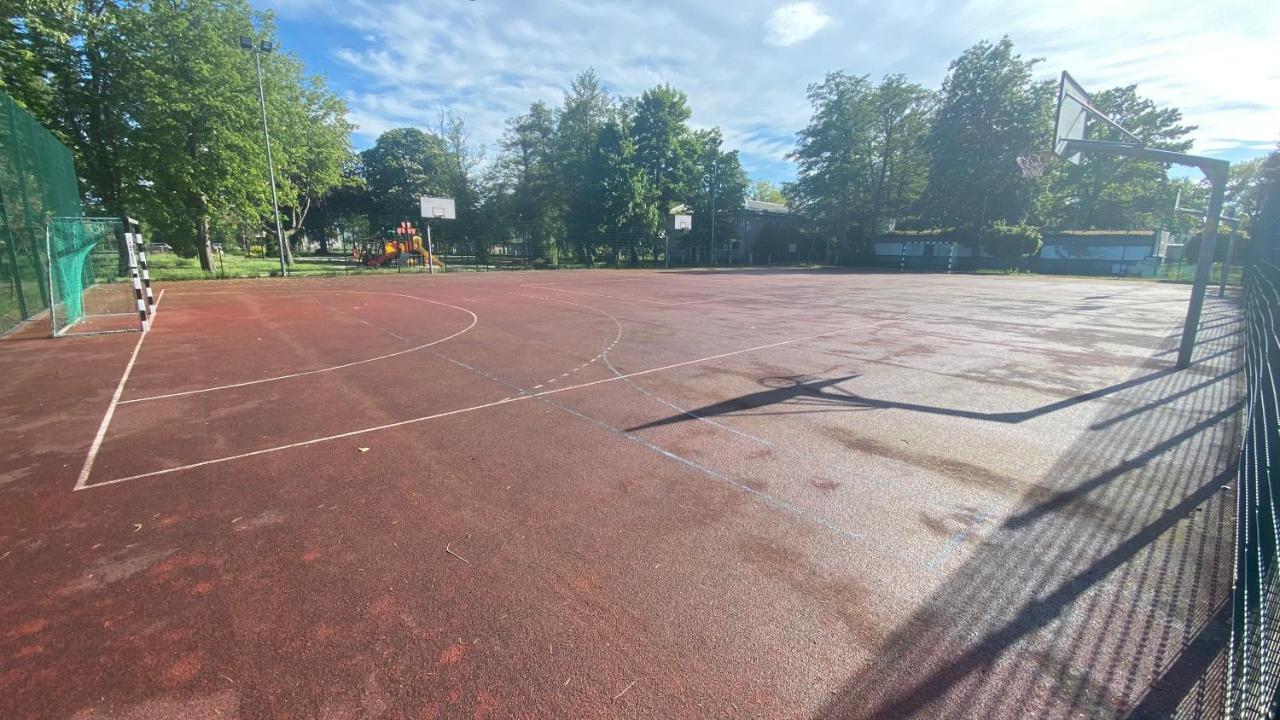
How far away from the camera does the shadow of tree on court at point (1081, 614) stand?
2279 mm

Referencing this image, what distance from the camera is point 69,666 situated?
8.04ft

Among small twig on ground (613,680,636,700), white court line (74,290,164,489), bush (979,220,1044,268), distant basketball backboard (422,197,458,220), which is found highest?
distant basketball backboard (422,197,458,220)

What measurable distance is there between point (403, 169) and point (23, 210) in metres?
48.8

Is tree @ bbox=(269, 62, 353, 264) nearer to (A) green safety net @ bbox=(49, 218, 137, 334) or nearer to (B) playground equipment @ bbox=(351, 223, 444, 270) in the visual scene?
(B) playground equipment @ bbox=(351, 223, 444, 270)

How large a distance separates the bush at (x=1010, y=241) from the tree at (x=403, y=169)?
5242 cm

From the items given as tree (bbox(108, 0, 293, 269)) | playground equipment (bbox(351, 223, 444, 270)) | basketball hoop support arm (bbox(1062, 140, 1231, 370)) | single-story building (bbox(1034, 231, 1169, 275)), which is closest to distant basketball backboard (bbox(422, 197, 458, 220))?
playground equipment (bbox(351, 223, 444, 270))

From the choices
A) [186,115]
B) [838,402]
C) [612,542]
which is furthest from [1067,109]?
[186,115]

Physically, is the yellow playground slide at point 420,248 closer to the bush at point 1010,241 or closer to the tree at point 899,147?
the tree at point 899,147

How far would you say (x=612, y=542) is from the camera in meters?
3.48

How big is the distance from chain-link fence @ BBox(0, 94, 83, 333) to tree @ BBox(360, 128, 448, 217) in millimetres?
42789

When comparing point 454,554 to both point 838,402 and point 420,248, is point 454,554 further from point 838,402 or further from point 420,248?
point 420,248

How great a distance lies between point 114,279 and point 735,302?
78.8ft

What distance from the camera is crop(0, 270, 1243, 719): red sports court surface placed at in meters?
2.37

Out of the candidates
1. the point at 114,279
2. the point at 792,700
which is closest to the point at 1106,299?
the point at 792,700
